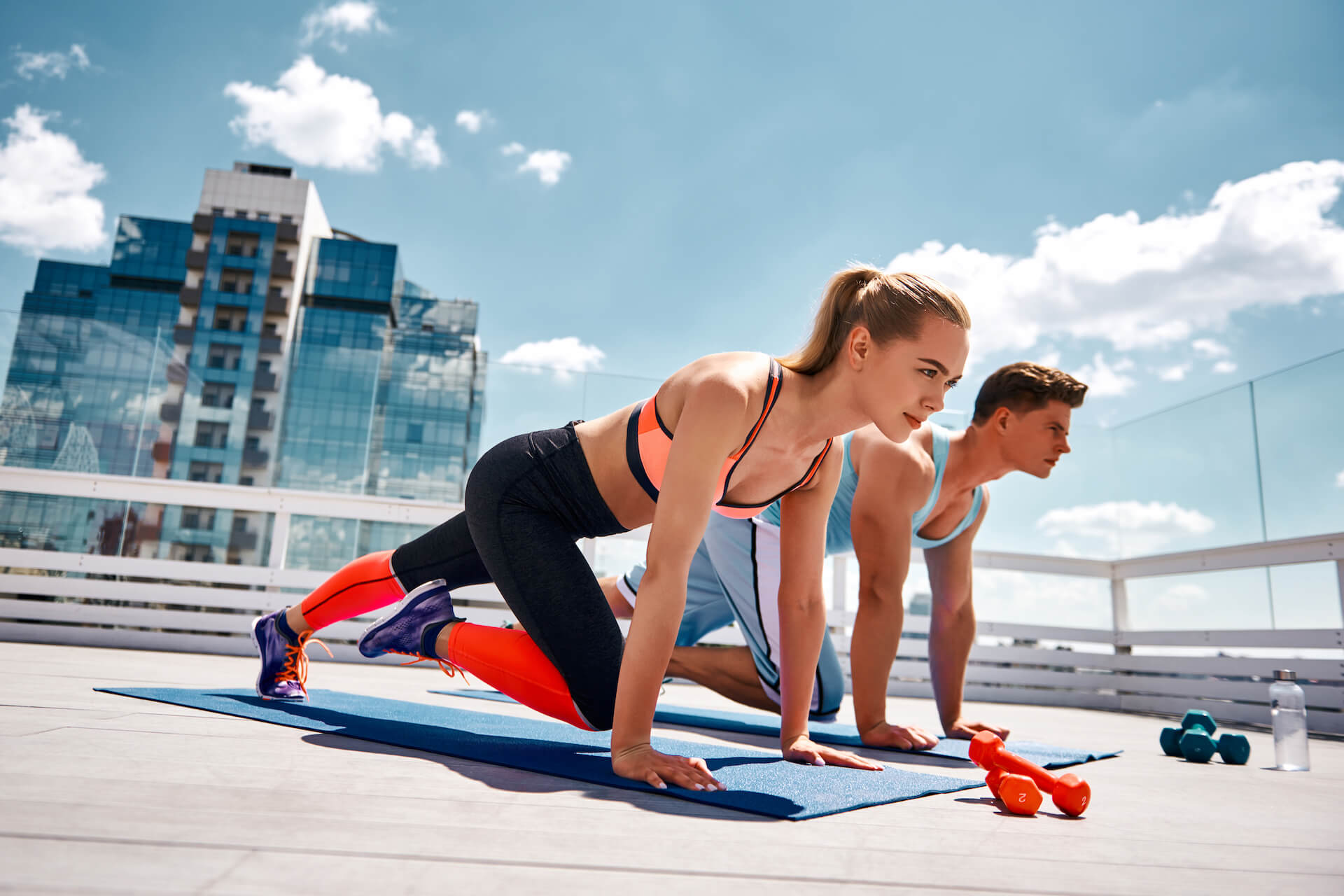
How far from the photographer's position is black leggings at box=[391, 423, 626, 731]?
178cm

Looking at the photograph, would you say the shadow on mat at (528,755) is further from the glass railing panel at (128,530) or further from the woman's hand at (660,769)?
the glass railing panel at (128,530)

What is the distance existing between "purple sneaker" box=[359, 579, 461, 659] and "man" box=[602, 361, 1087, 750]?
994 mm

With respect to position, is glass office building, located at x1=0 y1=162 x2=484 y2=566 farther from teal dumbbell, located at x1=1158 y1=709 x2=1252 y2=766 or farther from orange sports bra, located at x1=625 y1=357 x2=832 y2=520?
teal dumbbell, located at x1=1158 y1=709 x2=1252 y2=766

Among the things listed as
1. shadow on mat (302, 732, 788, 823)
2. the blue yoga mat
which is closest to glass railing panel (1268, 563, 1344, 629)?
the blue yoga mat

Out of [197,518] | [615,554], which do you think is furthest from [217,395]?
[615,554]

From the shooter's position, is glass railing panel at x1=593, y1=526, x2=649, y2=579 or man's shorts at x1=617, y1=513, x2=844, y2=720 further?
glass railing panel at x1=593, y1=526, x2=649, y2=579

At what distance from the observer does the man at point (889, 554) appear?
7.83 feet

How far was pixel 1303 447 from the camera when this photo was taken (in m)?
4.82

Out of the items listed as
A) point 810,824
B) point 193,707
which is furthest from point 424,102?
point 810,824

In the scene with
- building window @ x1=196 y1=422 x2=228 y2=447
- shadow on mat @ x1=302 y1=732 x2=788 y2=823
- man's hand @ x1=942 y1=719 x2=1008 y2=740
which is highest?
building window @ x1=196 y1=422 x2=228 y2=447

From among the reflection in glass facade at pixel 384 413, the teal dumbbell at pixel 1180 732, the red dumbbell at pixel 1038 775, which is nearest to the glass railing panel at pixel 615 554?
the reflection in glass facade at pixel 384 413

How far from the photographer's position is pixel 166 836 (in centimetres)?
82

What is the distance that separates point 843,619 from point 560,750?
3931 mm

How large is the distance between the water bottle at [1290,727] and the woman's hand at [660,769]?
2.02m
